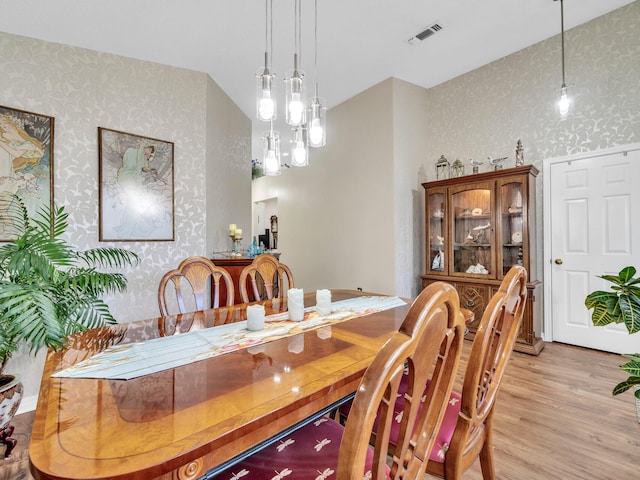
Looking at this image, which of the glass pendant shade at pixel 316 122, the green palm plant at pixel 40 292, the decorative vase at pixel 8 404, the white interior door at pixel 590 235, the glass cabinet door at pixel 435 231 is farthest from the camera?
the glass cabinet door at pixel 435 231

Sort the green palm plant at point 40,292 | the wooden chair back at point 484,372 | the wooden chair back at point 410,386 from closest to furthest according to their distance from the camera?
the wooden chair back at point 410,386, the wooden chair back at point 484,372, the green palm plant at point 40,292

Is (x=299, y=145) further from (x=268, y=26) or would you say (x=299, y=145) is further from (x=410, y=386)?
(x=410, y=386)

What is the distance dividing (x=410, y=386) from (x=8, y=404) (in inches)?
91.1

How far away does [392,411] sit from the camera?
1.91ft

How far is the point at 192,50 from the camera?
2.99m

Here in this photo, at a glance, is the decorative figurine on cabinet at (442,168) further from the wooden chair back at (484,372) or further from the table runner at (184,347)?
the wooden chair back at (484,372)

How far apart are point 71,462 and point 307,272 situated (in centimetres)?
469

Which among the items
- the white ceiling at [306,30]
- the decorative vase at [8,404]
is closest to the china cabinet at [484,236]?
the white ceiling at [306,30]

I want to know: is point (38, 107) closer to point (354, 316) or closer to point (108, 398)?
point (108, 398)

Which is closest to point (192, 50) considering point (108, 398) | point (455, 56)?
point (455, 56)

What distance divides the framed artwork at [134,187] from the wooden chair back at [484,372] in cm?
291

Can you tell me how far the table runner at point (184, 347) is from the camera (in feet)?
3.19

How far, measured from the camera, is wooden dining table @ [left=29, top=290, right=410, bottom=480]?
585mm

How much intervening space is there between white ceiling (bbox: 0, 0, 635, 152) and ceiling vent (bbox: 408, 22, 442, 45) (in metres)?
0.06
